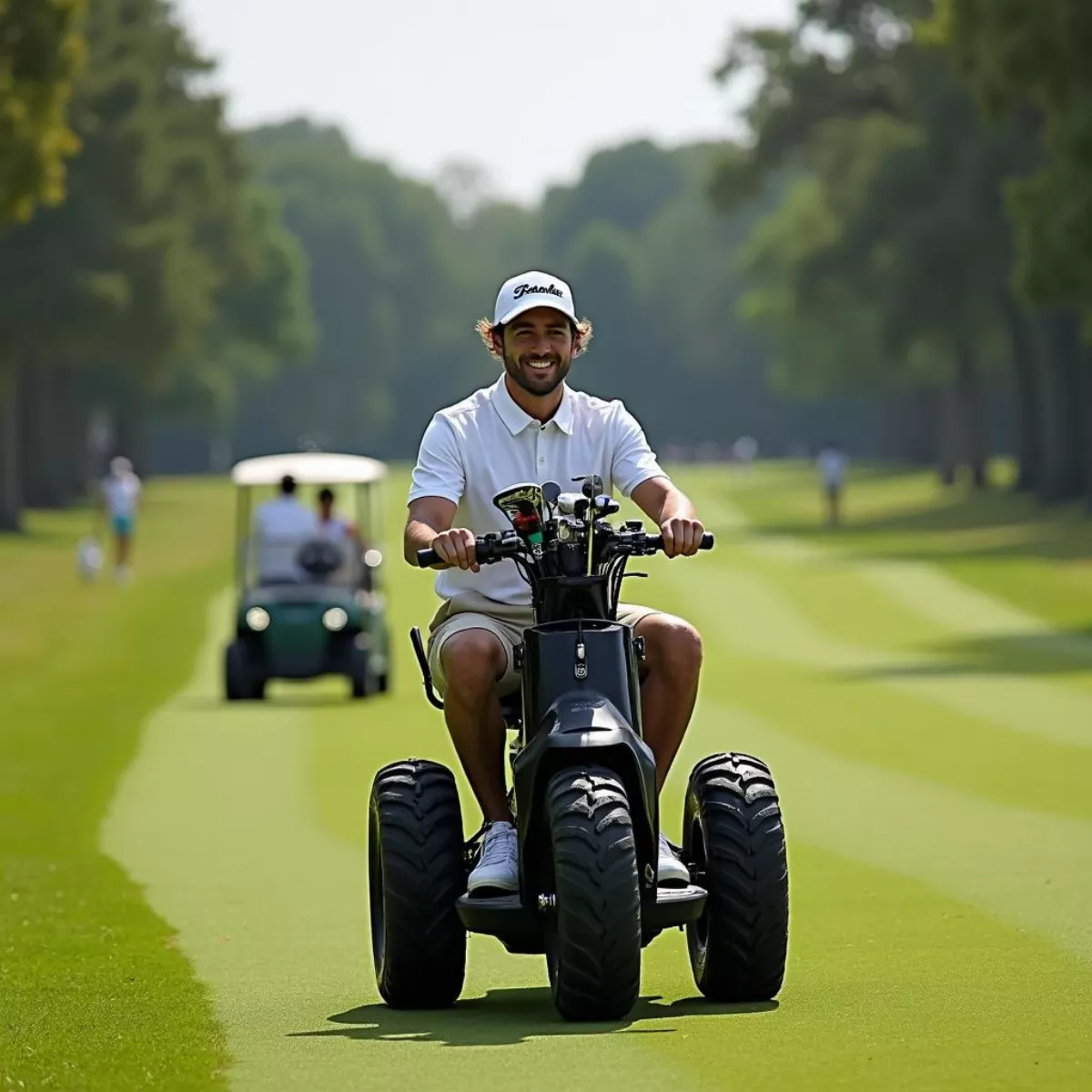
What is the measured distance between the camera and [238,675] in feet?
88.7

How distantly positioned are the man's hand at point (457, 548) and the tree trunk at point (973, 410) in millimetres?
67130

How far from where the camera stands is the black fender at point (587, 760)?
8.32 metres

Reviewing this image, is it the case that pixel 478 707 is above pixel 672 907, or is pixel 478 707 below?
above

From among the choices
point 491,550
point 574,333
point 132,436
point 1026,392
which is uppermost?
point 1026,392

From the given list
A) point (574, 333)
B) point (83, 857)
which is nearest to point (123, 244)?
point (83, 857)

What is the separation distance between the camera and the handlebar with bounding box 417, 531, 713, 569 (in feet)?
27.8

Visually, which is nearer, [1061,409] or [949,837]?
[949,837]

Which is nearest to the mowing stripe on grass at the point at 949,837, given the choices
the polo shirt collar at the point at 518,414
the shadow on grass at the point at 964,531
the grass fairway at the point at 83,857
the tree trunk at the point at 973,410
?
the polo shirt collar at the point at 518,414

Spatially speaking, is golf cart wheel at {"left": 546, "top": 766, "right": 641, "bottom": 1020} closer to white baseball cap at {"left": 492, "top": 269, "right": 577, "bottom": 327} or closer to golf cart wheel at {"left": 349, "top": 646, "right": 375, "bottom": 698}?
white baseball cap at {"left": 492, "top": 269, "right": 577, "bottom": 327}

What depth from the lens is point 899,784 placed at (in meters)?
18.2

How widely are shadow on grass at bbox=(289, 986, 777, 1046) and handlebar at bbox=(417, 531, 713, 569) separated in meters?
1.31

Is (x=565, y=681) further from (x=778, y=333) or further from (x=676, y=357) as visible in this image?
(x=676, y=357)

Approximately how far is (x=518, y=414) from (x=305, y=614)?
18.0 m

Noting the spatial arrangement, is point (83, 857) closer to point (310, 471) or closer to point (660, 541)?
point (660, 541)
